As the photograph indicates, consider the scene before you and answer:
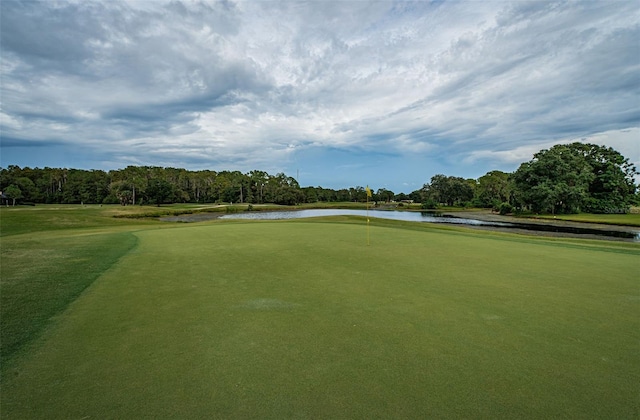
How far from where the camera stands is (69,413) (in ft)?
8.01

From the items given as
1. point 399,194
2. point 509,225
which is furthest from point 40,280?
point 399,194

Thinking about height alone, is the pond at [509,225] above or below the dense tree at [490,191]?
below

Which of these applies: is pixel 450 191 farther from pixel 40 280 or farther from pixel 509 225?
pixel 40 280

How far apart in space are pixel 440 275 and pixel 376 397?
14.9ft

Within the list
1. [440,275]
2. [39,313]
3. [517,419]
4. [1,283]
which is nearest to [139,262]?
[1,283]

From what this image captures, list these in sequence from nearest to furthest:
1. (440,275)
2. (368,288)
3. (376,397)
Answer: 1. (376,397)
2. (368,288)
3. (440,275)

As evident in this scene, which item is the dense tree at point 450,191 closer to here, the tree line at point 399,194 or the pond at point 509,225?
the tree line at point 399,194

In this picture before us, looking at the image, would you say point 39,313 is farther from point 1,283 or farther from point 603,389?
point 603,389

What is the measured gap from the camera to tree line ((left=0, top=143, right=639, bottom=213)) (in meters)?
45.3

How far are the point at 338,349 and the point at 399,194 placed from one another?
142846mm

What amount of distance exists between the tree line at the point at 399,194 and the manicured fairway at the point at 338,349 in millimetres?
46700

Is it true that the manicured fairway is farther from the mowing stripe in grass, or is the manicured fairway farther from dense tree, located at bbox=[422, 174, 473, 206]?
dense tree, located at bbox=[422, 174, 473, 206]

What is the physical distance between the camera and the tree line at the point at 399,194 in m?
45.3

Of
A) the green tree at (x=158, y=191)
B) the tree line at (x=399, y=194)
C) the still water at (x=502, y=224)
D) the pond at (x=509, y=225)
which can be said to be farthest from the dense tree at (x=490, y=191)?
the green tree at (x=158, y=191)
